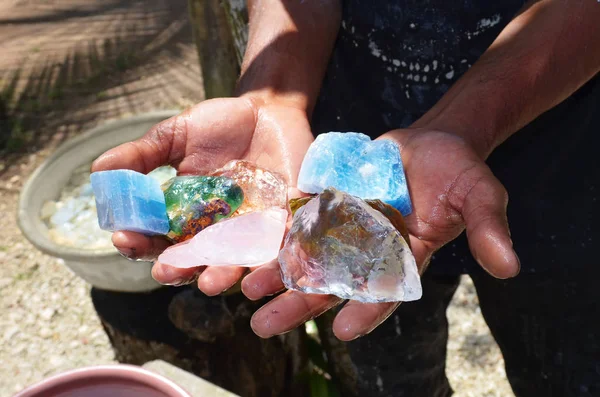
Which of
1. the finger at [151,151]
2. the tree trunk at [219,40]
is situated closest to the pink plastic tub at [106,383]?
the finger at [151,151]

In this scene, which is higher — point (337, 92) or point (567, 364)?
point (337, 92)

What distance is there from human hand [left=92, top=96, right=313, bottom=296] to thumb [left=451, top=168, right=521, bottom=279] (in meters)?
0.56

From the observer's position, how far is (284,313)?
4.28 feet

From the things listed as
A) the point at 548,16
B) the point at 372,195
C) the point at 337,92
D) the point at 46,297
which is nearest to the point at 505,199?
the point at 372,195

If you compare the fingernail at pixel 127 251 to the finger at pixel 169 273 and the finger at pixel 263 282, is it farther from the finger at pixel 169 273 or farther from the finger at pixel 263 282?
the finger at pixel 263 282

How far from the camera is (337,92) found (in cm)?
192

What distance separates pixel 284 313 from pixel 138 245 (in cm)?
44

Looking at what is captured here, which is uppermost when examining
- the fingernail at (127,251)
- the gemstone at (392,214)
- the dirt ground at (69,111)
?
the gemstone at (392,214)

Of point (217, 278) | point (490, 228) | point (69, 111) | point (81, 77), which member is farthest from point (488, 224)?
point (81, 77)

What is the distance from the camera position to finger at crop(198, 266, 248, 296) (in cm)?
141

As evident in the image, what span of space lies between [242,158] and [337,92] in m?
0.36

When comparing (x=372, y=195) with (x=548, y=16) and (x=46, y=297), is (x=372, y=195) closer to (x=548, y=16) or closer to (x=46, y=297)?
(x=548, y=16)

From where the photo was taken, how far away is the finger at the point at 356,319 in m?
1.27

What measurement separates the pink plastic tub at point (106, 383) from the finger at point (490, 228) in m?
0.71
